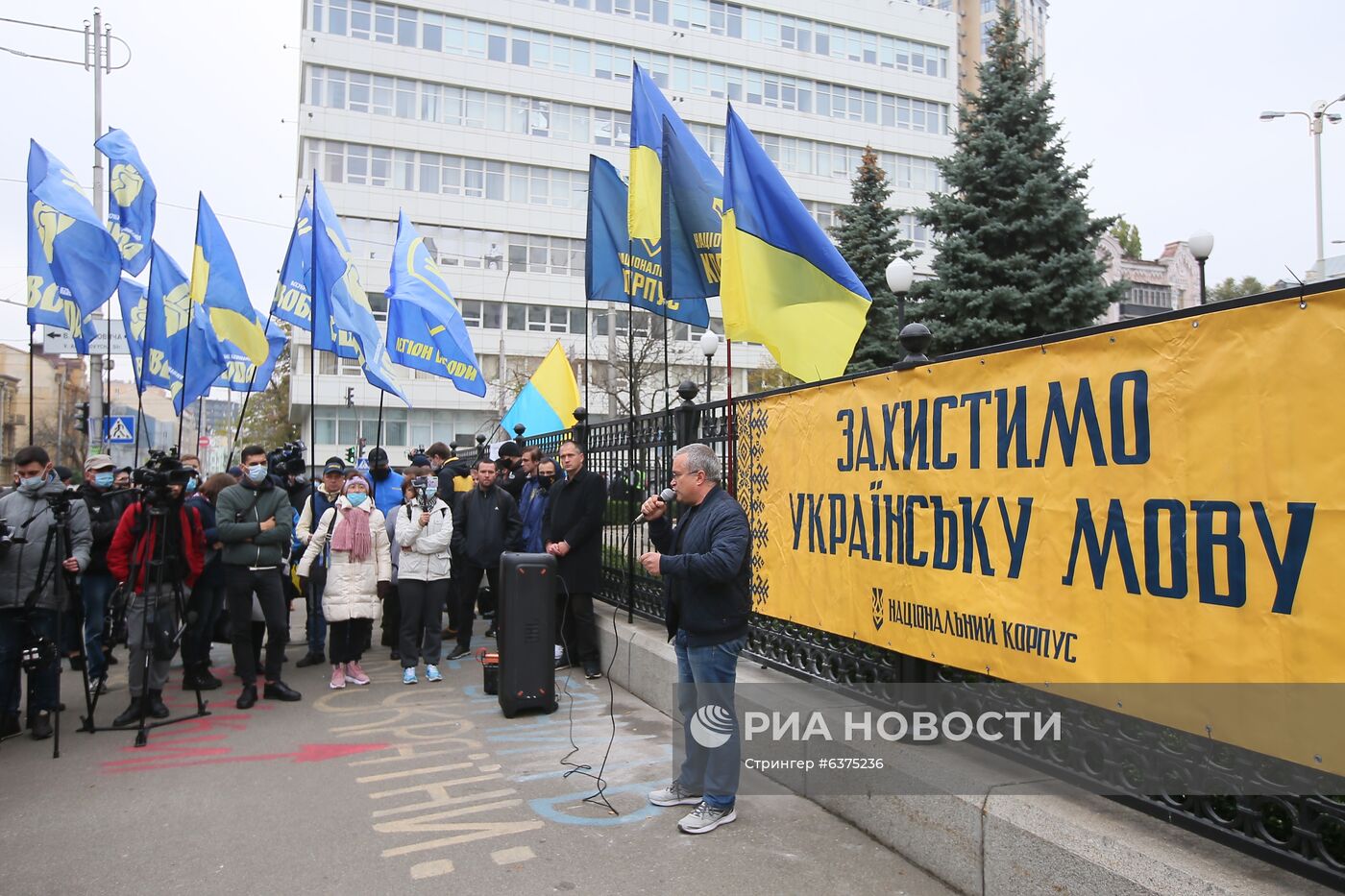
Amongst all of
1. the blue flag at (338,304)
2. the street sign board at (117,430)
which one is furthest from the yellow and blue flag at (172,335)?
the street sign board at (117,430)

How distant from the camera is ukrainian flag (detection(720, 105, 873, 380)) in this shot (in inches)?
244

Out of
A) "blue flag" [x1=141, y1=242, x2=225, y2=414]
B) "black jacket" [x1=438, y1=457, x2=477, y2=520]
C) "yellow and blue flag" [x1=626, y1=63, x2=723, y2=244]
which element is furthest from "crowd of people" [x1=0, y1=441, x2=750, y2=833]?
"blue flag" [x1=141, y1=242, x2=225, y2=414]

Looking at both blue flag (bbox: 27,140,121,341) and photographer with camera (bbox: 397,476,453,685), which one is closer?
photographer with camera (bbox: 397,476,453,685)

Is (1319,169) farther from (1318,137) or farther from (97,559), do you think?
(97,559)

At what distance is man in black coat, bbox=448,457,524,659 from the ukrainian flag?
416 centimetres

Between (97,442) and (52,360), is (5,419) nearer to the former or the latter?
(52,360)

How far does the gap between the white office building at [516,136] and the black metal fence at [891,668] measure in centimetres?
3386

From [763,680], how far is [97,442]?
72.9 feet

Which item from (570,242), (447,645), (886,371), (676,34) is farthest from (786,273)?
(676,34)

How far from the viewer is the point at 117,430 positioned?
20.3 m

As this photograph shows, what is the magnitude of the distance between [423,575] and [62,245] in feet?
20.2

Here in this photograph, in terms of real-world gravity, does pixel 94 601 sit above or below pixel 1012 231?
below

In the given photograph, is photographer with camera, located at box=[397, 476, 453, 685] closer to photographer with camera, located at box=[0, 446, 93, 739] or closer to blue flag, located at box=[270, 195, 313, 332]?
photographer with camera, located at box=[0, 446, 93, 739]

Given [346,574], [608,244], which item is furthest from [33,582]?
[608,244]
